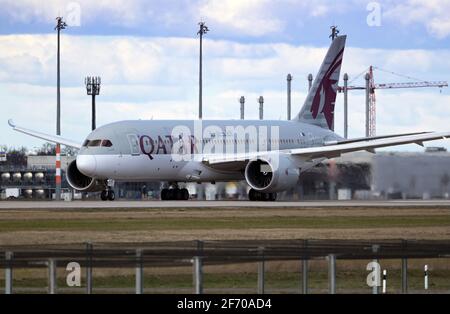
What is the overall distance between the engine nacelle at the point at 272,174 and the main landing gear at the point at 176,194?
656cm

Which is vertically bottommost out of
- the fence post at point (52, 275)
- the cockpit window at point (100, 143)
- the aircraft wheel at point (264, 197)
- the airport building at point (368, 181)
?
the fence post at point (52, 275)

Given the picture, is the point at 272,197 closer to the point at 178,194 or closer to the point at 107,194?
the point at 178,194

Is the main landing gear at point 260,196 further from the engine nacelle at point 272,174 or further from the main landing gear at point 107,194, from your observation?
the main landing gear at point 107,194

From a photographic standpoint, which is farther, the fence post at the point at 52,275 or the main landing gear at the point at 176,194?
the main landing gear at the point at 176,194

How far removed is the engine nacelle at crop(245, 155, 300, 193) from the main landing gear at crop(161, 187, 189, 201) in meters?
6.56

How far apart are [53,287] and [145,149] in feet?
151

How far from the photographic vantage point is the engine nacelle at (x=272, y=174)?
67.2 metres

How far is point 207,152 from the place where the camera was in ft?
237

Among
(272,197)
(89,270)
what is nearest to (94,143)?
(272,197)

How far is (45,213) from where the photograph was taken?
54.8 metres

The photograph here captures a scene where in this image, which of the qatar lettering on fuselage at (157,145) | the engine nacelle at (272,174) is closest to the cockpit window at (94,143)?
the qatar lettering on fuselage at (157,145)

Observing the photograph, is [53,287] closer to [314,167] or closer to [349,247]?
[349,247]

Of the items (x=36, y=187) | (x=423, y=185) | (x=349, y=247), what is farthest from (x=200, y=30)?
(x=349, y=247)

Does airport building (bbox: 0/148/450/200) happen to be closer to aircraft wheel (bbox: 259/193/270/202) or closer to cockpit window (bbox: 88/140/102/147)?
aircraft wheel (bbox: 259/193/270/202)
